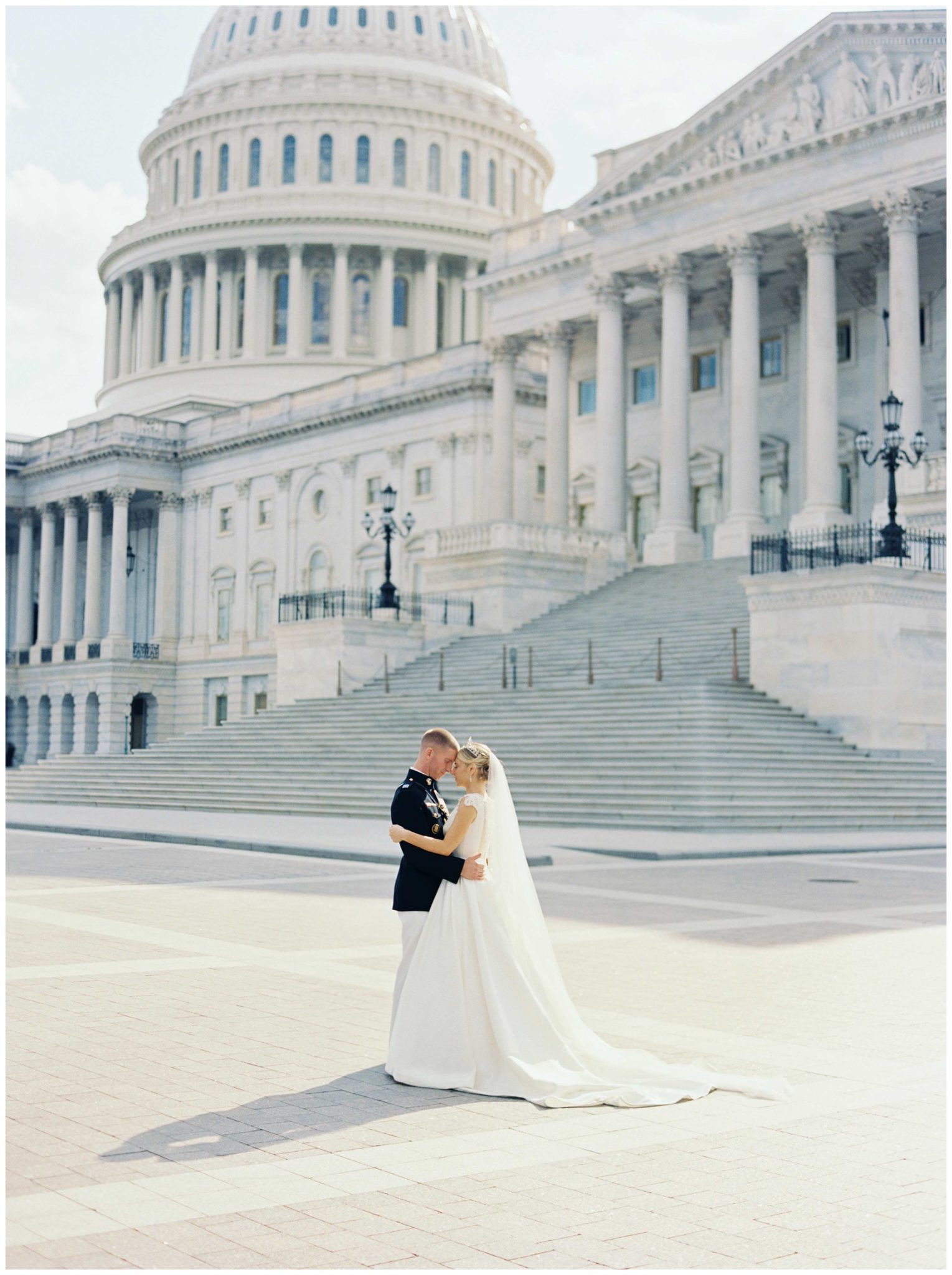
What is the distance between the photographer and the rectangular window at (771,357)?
58.1 metres

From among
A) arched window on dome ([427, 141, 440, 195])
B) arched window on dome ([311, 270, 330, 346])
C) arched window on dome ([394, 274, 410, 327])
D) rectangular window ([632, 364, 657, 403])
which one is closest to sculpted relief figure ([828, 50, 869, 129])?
rectangular window ([632, 364, 657, 403])

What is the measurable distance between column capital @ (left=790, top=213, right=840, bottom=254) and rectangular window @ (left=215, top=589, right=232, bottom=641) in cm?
4266

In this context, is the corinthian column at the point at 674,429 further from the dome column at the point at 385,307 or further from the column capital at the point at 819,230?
the dome column at the point at 385,307

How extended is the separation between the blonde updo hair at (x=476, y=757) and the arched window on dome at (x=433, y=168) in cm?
9820

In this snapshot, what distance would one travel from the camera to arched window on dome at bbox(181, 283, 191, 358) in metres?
104

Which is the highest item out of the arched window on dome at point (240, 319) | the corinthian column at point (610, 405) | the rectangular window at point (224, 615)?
the arched window on dome at point (240, 319)

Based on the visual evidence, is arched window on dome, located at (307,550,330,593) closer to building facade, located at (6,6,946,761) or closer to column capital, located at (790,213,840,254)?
building facade, located at (6,6,946,761)

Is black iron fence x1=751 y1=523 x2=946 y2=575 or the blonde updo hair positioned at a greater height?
black iron fence x1=751 y1=523 x2=946 y2=575

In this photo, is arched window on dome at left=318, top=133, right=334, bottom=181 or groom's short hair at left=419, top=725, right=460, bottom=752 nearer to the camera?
groom's short hair at left=419, top=725, right=460, bottom=752

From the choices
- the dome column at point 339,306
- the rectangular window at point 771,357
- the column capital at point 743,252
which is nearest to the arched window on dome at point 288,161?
the dome column at point 339,306

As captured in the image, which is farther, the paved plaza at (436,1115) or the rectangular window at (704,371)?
the rectangular window at (704,371)

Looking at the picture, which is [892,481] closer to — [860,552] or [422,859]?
[860,552]

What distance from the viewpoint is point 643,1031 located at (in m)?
10.1

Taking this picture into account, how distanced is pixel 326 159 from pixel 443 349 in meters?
29.9
